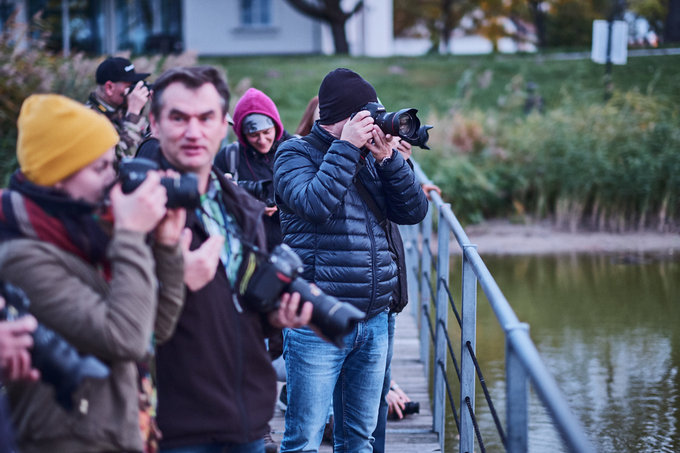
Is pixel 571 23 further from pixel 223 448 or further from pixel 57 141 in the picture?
pixel 57 141

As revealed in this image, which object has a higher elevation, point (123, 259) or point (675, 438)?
point (123, 259)

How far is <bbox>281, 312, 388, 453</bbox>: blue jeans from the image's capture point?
9.93ft

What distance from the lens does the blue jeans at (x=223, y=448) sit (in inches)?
84.8

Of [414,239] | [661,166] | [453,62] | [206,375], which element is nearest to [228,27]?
[453,62]

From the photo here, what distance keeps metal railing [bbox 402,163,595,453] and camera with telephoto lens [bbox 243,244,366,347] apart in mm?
415

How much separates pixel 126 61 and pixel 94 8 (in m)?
21.0

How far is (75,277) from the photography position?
1828 mm

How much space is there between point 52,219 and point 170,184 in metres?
0.25

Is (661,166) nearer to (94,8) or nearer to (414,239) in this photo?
(414,239)

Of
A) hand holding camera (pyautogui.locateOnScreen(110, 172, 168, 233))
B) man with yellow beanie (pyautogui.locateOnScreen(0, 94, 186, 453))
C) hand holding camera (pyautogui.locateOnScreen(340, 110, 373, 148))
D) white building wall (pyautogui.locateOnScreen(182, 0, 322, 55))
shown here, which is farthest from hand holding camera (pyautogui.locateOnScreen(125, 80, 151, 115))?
white building wall (pyautogui.locateOnScreen(182, 0, 322, 55))

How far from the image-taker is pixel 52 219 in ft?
5.99

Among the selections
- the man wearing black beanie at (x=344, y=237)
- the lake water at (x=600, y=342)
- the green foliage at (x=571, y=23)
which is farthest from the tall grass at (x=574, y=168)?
the green foliage at (x=571, y=23)

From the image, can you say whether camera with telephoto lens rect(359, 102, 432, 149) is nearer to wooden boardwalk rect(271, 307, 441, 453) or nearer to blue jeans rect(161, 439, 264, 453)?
blue jeans rect(161, 439, 264, 453)

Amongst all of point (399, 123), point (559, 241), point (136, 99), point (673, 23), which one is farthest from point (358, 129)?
point (673, 23)
